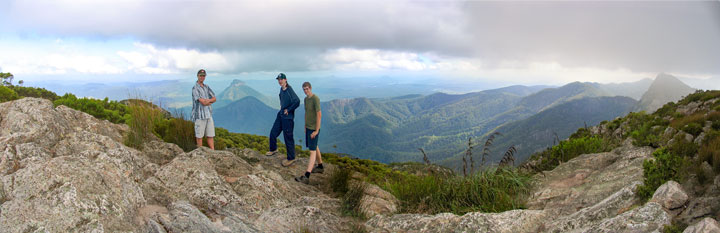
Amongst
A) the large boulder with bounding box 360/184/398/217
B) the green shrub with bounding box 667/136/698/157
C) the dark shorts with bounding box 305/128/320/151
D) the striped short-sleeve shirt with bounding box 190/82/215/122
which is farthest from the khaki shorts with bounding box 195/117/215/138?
the green shrub with bounding box 667/136/698/157

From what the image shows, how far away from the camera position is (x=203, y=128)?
8711 mm

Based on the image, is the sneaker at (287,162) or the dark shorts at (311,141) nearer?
the dark shorts at (311,141)

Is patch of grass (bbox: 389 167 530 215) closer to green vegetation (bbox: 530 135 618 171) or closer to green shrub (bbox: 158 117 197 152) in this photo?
green vegetation (bbox: 530 135 618 171)

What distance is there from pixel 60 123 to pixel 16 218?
11.3 feet

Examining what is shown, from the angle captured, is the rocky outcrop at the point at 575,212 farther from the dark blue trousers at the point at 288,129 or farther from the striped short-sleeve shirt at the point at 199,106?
the striped short-sleeve shirt at the point at 199,106

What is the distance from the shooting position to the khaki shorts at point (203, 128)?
339 inches

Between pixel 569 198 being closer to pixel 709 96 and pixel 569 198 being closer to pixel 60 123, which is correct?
pixel 60 123

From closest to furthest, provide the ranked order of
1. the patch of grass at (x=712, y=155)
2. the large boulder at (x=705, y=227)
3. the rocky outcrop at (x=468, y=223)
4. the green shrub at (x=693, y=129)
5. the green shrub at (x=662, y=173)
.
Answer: the large boulder at (x=705, y=227) → the patch of grass at (x=712, y=155) → the green shrub at (x=662, y=173) → the rocky outcrop at (x=468, y=223) → the green shrub at (x=693, y=129)

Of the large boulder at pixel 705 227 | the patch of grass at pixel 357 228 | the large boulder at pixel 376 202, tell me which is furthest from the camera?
the large boulder at pixel 376 202

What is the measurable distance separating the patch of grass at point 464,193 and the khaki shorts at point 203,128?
544cm

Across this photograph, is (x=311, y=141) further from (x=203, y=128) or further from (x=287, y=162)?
(x=203, y=128)

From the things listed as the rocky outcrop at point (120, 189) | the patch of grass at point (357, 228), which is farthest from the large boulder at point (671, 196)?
the rocky outcrop at point (120, 189)

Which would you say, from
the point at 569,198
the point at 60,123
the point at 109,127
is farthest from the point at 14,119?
the point at 569,198

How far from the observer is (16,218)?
9.42 ft
